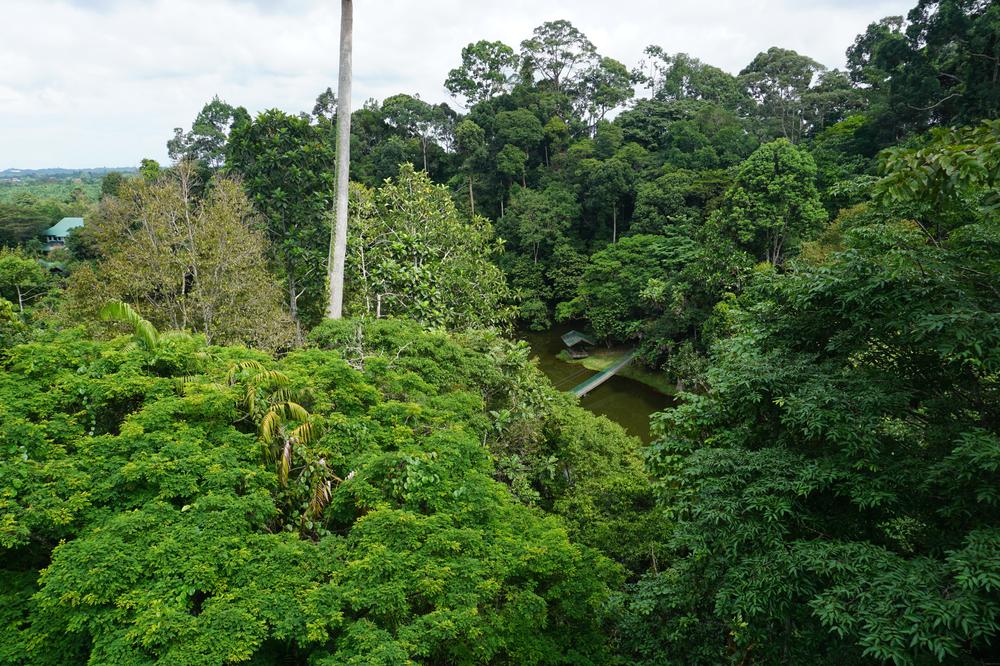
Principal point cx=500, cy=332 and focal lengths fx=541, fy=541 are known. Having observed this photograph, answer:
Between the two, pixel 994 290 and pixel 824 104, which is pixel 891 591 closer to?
pixel 994 290

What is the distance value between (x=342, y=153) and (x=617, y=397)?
13.9m

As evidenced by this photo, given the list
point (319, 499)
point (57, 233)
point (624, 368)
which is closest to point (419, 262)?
point (319, 499)

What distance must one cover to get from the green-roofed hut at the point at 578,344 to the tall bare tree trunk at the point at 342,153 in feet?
49.3

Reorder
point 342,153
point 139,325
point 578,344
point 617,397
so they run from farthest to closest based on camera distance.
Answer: point 578,344, point 617,397, point 342,153, point 139,325

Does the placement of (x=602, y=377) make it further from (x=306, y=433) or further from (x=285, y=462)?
(x=285, y=462)

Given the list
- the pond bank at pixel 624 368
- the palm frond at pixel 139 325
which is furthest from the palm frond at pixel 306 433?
the pond bank at pixel 624 368

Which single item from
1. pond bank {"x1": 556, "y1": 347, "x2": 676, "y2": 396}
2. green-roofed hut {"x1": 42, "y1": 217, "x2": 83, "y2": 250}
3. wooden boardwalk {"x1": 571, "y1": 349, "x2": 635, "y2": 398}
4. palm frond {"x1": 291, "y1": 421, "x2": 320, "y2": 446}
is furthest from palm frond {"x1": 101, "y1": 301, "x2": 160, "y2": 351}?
green-roofed hut {"x1": 42, "y1": 217, "x2": 83, "y2": 250}

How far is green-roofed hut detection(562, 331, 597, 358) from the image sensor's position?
23328 mm

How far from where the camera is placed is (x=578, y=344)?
23859 millimetres

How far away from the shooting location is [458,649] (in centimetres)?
404

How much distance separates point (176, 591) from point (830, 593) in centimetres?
431

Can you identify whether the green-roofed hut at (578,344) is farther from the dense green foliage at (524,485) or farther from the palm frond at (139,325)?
the palm frond at (139,325)

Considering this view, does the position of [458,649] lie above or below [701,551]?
below

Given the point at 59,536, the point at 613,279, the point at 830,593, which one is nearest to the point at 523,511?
the point at 830,593
